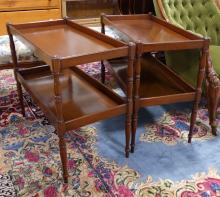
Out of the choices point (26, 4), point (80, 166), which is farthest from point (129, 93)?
point (26, 4)

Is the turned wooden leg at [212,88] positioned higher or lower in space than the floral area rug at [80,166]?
higher

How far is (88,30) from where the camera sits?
5.37ft

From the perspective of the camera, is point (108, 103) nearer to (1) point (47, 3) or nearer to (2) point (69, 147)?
(2) point (69, 147)

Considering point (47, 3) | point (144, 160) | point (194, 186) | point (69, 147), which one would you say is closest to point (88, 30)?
point (69, 147)

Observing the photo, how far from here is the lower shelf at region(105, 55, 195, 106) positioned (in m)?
1.61

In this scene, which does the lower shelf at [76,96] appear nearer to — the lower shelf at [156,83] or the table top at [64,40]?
the lower shelf at [156,83]

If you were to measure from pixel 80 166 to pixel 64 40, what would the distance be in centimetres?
66

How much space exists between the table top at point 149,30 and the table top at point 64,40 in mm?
179

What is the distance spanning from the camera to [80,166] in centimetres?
158

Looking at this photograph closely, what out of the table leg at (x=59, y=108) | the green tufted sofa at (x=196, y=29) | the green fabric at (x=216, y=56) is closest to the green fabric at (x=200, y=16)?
the green tufted sofa at (x=196, y=29)

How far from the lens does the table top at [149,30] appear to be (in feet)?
5.11

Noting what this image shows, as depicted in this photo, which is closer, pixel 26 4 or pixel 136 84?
pixel 136 84

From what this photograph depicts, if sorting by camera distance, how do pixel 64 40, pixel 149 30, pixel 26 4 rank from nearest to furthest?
1. pixel 64 40
2. pixel 149 30
3. pixel 26 4

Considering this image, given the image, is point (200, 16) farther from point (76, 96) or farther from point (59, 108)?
point (59, 108)
